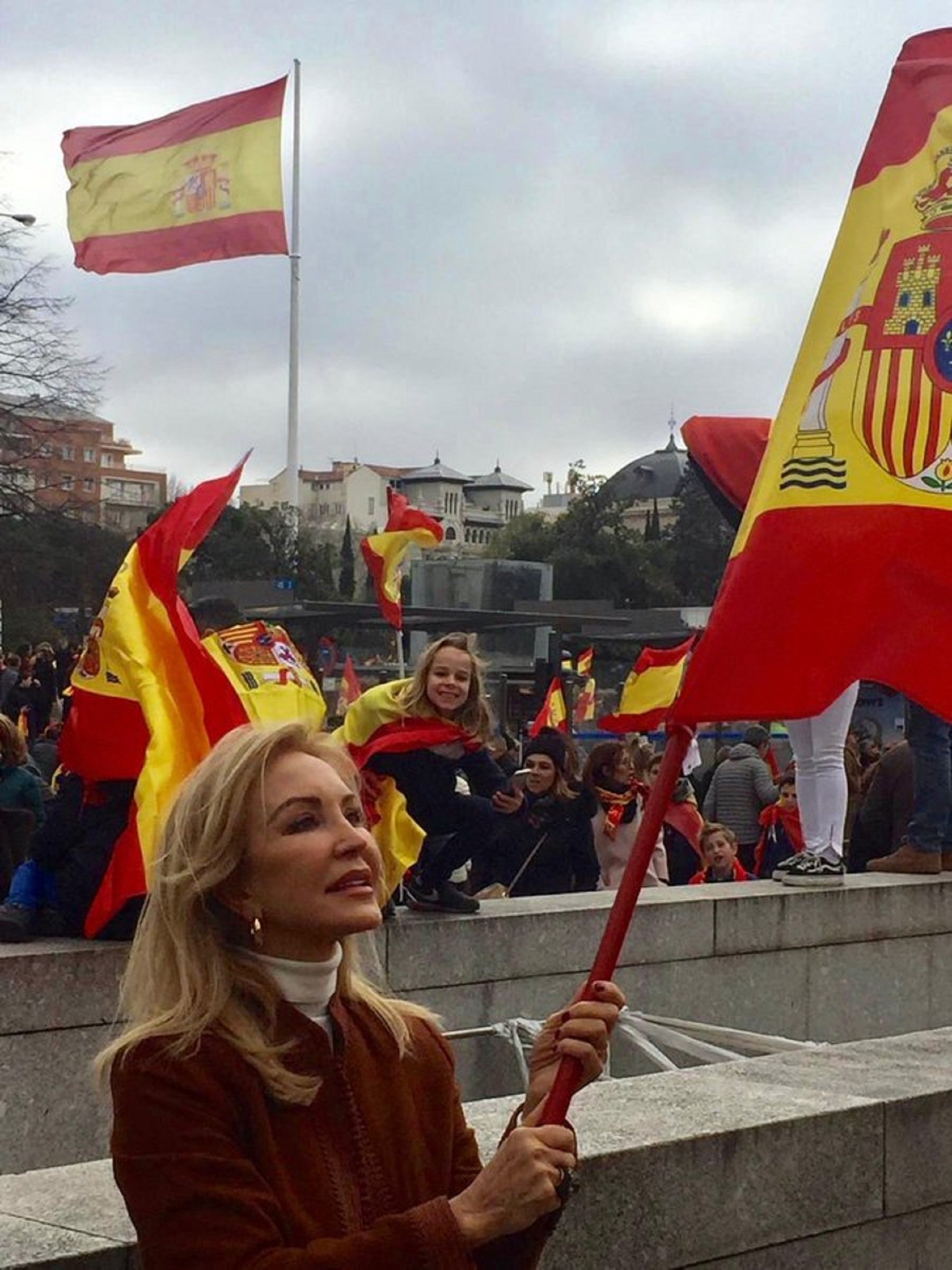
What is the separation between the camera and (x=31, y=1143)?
6.57m

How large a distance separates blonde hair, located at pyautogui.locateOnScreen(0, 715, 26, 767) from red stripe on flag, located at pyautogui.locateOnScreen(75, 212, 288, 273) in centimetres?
679

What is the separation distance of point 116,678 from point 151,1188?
477cm

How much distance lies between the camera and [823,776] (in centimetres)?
894

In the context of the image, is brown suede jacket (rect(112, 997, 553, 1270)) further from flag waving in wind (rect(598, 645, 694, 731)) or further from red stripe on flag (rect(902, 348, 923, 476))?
flag waving in wind (rect(598, 645, 694, 731))

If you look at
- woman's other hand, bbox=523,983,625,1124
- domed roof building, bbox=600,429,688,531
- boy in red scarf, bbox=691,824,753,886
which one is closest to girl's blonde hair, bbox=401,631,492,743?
boy in red scarf, bbox=691,824,753,886

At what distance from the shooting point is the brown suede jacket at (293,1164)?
8.46 feet

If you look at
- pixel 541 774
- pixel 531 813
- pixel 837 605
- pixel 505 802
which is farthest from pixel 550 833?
pixel 837 605

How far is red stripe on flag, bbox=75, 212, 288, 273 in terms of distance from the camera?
52.4ft

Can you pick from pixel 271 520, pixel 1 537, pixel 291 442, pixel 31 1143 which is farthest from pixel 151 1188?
pixel 271 520

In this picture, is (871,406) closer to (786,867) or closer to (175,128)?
(786,867)

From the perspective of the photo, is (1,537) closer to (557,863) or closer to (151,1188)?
(557,863)

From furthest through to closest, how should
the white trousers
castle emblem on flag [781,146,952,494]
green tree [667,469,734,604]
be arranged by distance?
green tree [667,469,734,604], the white trousers, castle emblem on flag [781,146,952,494]

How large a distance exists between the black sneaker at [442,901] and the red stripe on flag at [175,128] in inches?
393

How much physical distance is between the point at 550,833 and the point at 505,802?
1281mm
